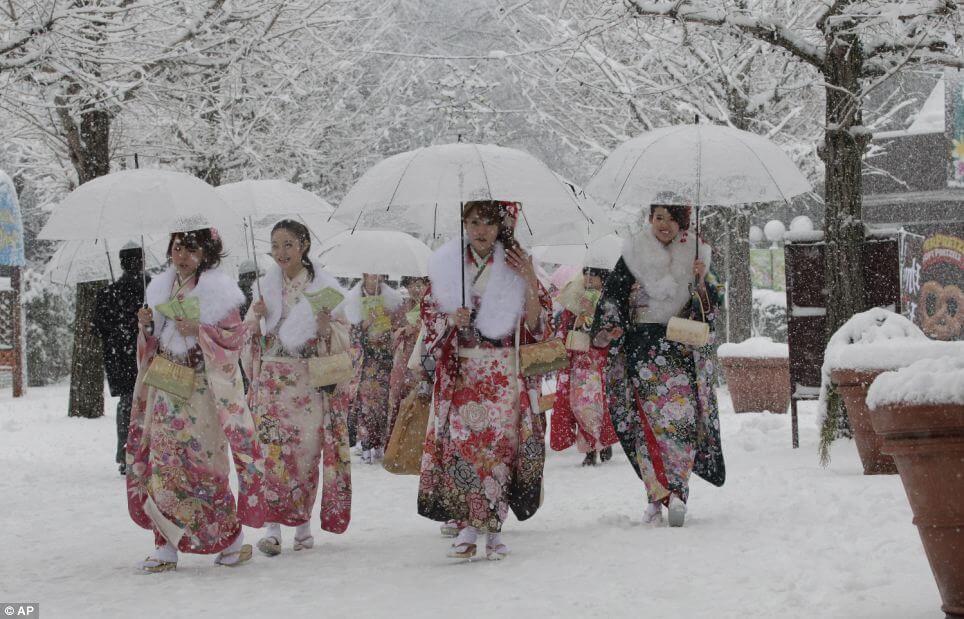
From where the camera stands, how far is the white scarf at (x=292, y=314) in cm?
714

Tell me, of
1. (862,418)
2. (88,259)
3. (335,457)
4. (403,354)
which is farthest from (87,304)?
(862,418)

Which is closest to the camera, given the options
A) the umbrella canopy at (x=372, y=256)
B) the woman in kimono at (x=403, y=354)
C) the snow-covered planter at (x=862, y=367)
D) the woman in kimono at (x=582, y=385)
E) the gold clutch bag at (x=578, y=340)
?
the snow-covered planter at (x=862, y=367)

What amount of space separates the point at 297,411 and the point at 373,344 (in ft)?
18.0

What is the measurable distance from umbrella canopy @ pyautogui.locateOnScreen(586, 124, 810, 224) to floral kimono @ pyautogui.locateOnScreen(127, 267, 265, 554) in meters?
2.43

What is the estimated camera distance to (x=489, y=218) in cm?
677

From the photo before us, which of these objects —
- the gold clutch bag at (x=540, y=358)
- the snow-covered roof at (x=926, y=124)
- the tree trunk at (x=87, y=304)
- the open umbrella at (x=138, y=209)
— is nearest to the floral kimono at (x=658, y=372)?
the gold clutch bag at (x=540, y=358)

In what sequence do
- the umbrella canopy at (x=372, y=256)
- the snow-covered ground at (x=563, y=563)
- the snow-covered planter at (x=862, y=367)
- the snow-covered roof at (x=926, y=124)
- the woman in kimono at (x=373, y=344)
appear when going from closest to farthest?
the snow-covered ground at (x=563, y=563) < the snow-covered planter at (x=862, y=367) < the umbrella canopy at (x=372, y=256) < the woman in kimono at (x=373, y=344) < the snow-covered roof at (x=926, y=124)

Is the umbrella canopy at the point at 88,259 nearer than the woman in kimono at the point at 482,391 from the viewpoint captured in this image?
No

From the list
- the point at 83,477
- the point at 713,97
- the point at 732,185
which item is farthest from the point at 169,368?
the point at 713,97

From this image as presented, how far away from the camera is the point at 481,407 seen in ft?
21.6

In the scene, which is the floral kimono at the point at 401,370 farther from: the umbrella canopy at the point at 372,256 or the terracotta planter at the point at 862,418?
the terracotta planter at the point at 862,418

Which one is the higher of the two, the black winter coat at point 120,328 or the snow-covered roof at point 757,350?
the black winter coat at point 120,328

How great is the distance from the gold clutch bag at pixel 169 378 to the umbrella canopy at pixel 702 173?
2690mm

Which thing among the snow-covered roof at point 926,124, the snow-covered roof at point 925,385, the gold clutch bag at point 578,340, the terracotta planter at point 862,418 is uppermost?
the snow-covered roof at point 926,124
